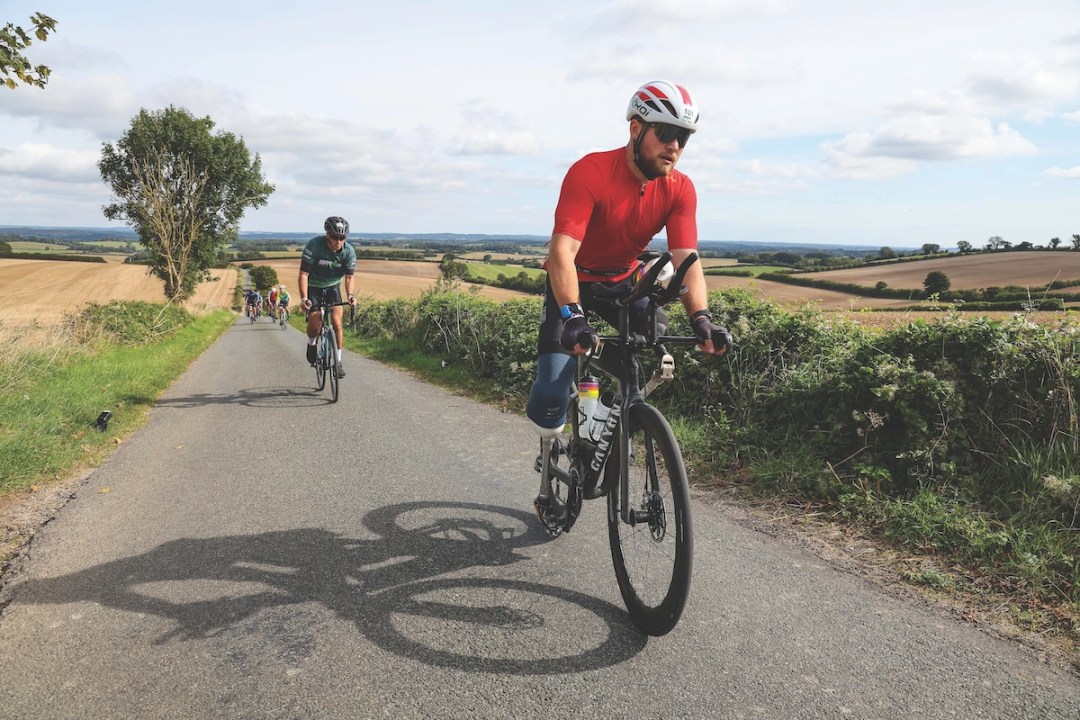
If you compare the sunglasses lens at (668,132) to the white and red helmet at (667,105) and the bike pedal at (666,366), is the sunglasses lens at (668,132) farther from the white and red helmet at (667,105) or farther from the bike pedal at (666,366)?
the bike pedal at (666,366)

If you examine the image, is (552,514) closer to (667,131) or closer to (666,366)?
(666,366)

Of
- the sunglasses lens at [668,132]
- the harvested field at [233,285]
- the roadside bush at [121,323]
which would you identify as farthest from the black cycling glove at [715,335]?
the roadside bush at [121,323]

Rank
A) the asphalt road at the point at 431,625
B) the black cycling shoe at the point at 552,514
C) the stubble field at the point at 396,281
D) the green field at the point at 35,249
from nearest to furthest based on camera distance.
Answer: the asphalt road at the point at 431,625, the black cycling shoe at the point at 552,514, the stubble field at the point at 396,281, the green field at the point at 35,249

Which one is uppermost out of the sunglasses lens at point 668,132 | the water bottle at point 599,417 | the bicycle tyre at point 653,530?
the sunglasses lens at point 668,132

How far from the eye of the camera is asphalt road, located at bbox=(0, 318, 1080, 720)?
2426 mm

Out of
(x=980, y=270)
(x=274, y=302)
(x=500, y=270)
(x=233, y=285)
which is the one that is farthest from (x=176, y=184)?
(x=980, y=270)

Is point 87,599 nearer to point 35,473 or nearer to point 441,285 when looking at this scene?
point 35,473

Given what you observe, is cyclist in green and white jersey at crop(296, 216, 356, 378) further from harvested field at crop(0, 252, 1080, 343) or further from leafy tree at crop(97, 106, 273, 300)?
leafy tree at crop(97, 106, 273, 300)

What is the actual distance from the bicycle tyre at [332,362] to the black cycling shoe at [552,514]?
5.66m

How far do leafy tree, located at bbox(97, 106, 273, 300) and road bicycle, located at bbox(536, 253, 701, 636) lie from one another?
42.8 metres

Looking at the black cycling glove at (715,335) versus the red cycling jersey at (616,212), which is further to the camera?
the red cycling jersey at (616,212)

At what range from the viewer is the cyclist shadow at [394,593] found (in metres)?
2.77

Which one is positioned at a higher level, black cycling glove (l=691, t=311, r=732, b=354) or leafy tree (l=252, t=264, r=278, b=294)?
black cycling glove (l=691, t=311, r=732, b=354)

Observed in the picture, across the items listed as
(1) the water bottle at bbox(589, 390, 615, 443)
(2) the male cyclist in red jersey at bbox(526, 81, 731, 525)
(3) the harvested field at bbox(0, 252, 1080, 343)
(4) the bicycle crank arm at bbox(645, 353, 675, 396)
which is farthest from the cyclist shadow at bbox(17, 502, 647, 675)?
(3) the harvested field at bbox(0, 252, 1080, 343)
